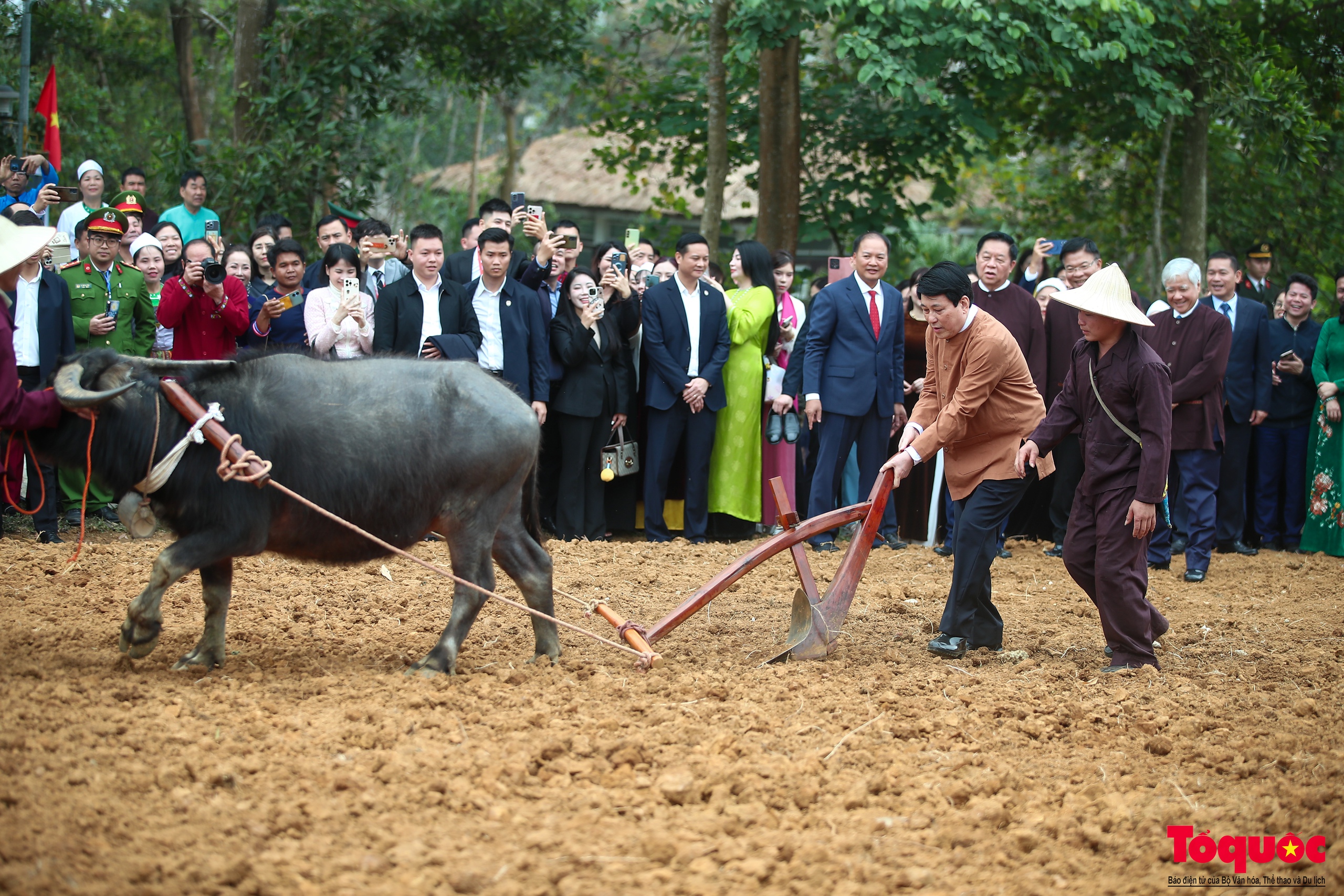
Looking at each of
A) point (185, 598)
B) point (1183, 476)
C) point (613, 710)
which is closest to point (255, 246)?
point (185, 598)

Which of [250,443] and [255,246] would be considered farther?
[255,246]

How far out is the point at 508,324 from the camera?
8102 millimetres

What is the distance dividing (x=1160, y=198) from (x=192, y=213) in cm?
1098

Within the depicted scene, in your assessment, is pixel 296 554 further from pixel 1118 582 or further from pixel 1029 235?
pixel 1029 235

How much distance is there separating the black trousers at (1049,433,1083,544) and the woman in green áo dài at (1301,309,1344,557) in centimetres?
209

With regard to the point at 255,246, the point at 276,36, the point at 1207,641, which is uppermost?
the point at 276,36

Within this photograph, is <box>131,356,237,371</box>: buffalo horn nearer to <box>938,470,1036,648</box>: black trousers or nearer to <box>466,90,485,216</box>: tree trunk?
<box>938,470,1036,648</box>: black trousers

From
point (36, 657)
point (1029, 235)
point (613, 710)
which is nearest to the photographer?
point (613, 710)

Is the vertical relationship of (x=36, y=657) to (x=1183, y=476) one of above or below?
below

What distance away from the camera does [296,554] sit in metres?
4.96

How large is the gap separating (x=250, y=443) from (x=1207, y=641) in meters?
5.08

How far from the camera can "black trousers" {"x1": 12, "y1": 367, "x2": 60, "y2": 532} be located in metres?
7.33

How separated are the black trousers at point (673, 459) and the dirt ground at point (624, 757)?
7.96 feet

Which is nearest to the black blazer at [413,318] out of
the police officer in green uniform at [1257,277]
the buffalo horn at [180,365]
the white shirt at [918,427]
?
the buffalo horn at [180,365]
